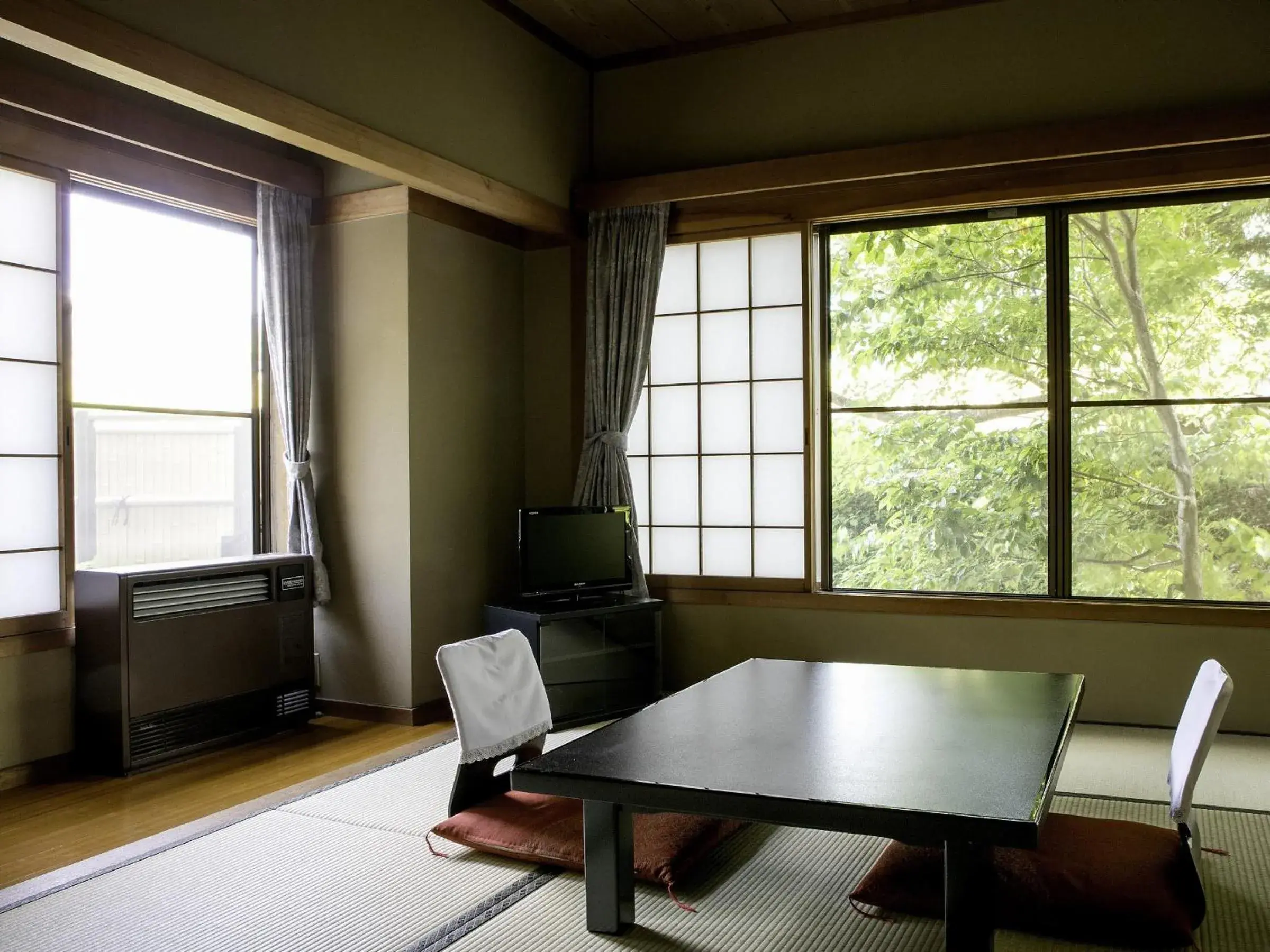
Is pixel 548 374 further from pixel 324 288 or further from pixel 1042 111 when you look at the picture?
pixel 1042 111

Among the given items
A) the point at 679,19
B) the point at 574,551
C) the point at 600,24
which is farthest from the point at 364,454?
the point at 679,19

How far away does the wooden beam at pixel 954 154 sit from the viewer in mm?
4141

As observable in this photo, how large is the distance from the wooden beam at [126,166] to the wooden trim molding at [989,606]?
271cm

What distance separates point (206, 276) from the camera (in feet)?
15.0

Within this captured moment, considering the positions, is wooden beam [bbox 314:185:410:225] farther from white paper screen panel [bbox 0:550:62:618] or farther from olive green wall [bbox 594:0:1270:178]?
white paper screen panel [bbox 0:550:62:618]

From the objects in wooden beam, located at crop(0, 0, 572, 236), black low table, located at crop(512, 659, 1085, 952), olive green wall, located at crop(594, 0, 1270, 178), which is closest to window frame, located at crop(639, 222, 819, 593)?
olive green wall, located at crop(594, 0, 1270, 178)

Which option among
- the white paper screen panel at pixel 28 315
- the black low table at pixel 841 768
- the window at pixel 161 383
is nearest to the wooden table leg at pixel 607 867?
the black low table at pixel 841 768

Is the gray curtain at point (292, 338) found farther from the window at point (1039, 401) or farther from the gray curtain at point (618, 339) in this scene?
the window at point (1039, 401)

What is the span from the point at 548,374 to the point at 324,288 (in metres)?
1.19

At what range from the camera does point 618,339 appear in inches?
201

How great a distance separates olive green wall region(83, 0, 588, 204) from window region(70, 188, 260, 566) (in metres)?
1.17

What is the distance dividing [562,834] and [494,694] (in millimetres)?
427

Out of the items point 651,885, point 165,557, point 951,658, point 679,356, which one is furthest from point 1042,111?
point 165,557

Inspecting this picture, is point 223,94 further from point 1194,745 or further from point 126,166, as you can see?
point 1194,745
